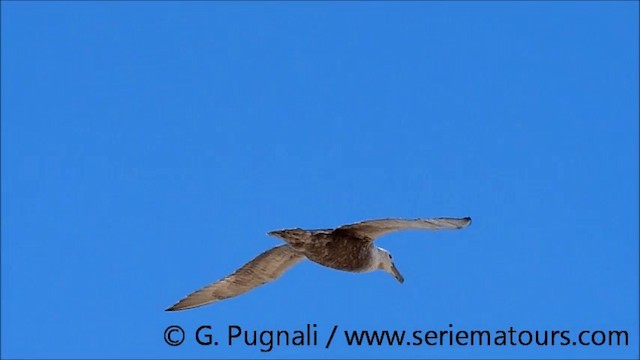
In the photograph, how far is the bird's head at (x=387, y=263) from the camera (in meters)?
16.6

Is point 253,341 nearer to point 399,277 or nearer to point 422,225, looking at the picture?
point 399,277

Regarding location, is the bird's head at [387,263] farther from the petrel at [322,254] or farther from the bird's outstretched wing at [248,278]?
the bird's outstretched wing at [248,278]

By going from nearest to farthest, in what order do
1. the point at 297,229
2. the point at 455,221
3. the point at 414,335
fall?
the point at 455,221 < the point at 297,229 < the point at 414,335

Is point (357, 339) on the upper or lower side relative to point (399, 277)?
lower

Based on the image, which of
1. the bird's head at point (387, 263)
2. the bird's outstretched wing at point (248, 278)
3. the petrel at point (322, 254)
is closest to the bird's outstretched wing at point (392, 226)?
the petrel at point (322, 254)

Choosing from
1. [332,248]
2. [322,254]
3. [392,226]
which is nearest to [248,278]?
[322,254]

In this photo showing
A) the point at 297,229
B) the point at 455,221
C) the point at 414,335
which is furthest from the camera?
the point at 414,335

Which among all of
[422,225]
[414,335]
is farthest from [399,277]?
[422,225]

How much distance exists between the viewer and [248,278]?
669 inches

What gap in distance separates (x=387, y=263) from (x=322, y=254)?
164 cm

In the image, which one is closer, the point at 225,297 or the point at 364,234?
the point at 364,234

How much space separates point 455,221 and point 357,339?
11.5 ft

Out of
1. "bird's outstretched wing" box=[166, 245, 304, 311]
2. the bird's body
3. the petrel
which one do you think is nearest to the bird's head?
the petrel

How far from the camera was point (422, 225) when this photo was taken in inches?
551
